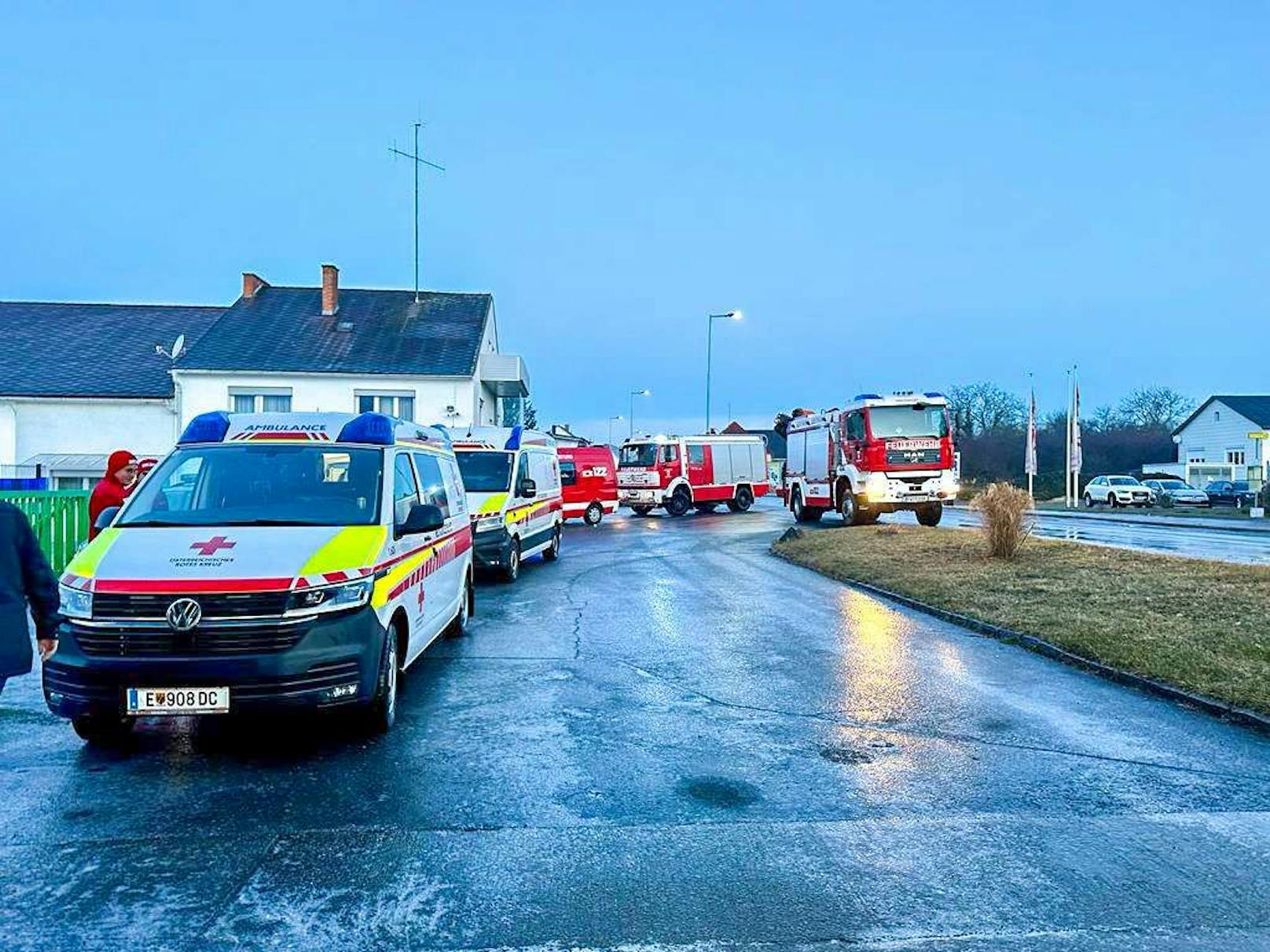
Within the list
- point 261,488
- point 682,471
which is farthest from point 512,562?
point 682,471

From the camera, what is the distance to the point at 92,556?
5848 mm

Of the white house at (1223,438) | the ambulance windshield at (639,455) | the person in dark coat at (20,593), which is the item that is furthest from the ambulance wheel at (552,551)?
the white house at (1223,438)

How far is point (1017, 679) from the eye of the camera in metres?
8.09

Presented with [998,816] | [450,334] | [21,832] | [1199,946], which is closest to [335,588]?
[21,832]

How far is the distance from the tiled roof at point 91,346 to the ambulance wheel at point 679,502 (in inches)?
693

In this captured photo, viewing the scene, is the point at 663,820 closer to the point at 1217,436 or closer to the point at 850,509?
the point at 850,509

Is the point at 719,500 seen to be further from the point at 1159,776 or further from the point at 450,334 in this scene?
the point at 1159,776

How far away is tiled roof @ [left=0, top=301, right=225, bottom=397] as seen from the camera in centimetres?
3238

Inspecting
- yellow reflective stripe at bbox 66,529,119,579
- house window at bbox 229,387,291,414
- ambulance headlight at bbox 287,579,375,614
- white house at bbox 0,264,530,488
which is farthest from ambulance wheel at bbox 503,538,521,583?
house window at bbox 229,387,291,414

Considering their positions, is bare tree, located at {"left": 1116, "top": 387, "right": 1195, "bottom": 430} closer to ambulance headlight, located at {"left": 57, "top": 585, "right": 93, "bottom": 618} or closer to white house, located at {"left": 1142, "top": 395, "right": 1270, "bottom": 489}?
white house, located at {"left": 1142, "top": 395, "right": 1270, "bottom": 489}

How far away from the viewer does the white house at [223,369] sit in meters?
31.8

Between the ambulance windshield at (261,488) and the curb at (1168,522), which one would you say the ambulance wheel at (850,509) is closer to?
the curb at (1168,522)

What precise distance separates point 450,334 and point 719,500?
38.9 feet

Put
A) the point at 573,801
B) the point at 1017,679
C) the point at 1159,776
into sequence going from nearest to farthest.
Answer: the point at 573,801, the point at 1159,776, the point at 1017,679
